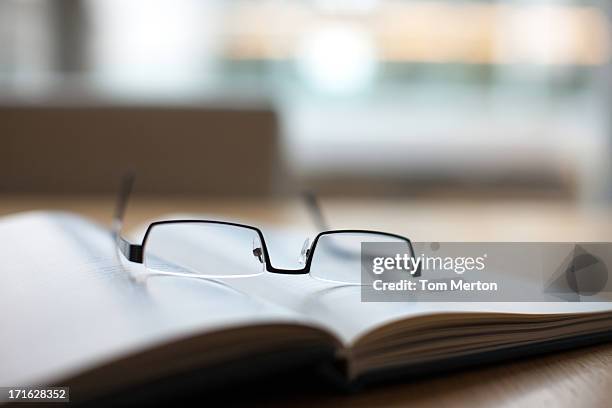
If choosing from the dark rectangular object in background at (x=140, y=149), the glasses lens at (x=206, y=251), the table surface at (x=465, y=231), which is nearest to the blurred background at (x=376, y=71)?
the dark rectangular object in background at (x=140, y=149)

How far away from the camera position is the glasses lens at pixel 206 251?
1.77ft

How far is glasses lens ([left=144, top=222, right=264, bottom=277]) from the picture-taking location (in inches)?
21.2

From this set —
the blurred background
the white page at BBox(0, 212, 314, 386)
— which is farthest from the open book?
the blurred background

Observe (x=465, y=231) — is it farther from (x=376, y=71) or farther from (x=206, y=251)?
(x=376, y=71)

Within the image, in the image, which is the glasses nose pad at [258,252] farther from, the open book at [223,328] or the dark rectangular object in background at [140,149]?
the dark rectangular object in background at [140,149]

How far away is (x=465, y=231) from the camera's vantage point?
111cm

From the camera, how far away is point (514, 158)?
3.67 m

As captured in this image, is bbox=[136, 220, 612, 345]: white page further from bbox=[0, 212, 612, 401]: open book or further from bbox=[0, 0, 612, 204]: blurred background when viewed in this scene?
bbox=[0, 0, 612, 204]: blurred background

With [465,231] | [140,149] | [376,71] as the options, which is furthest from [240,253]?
[376,71]

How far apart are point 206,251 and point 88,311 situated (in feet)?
0.78

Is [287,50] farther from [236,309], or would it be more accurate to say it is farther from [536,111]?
[236,309]

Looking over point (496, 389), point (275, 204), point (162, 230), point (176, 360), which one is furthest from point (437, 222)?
point (176, 360)

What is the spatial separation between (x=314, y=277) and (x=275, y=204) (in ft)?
3.05

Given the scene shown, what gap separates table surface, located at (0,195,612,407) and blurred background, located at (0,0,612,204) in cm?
198
